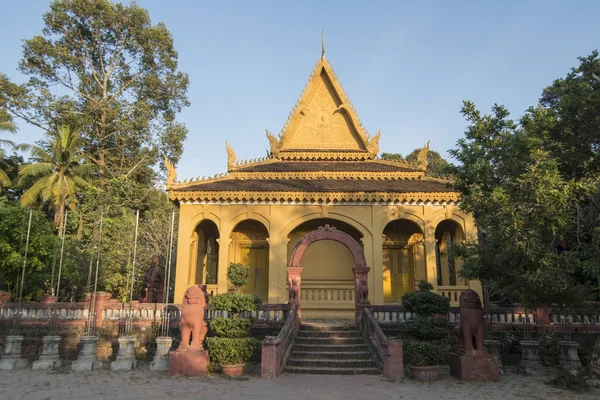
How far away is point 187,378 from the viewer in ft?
30.1

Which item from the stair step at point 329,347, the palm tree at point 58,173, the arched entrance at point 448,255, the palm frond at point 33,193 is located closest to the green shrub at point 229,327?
the stair step at point 329,347

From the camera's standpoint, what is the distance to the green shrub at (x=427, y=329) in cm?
977

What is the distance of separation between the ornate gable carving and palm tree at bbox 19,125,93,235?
37.3 ft

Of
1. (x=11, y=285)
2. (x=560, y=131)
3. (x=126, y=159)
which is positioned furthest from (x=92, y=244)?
(x=560, y=131)

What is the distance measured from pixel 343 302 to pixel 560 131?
28.0 feet

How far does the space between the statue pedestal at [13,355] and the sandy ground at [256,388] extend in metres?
1.02

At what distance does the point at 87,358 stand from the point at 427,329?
8.02m

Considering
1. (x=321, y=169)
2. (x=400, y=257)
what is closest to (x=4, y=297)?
(x=321, y=169)

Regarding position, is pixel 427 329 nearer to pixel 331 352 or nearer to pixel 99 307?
pixel 331 352

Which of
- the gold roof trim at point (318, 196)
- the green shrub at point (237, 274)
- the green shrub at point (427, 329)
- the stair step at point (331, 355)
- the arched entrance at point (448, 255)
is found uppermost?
the gold roof trim at point (318, 196)

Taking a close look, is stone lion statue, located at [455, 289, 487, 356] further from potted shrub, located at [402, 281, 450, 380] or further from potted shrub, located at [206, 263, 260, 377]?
potted shrub, located at [206, 263, 260, 377]

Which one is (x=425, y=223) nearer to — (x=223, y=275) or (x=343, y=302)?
(x=343, y=302)

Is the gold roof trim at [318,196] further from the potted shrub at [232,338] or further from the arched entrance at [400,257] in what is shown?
the potted shrub at [232,338]

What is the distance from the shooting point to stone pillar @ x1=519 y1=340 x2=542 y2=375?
10039mm
